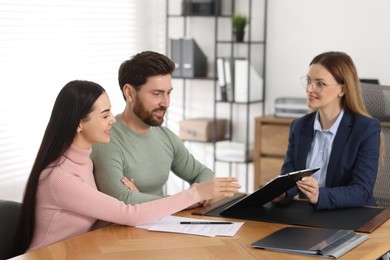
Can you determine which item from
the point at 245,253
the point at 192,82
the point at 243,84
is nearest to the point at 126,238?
the point at 245,253

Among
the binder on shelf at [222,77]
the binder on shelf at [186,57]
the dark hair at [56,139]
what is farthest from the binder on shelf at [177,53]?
the dark hair at [56,139]

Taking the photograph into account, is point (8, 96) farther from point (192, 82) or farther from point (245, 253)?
point (245, 253)

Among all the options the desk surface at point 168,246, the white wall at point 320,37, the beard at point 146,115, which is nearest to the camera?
the desk surface at point 168,246

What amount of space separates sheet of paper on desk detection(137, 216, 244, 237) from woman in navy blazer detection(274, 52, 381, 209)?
0.53m

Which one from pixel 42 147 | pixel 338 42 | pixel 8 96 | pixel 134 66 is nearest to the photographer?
pixel 42 147

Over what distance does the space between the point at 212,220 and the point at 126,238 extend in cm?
39

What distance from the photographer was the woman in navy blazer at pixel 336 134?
121 inches

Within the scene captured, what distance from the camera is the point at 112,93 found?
5242 mm

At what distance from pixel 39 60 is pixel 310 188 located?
91.7 inches

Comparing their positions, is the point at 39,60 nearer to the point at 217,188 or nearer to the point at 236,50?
the point at 236,50

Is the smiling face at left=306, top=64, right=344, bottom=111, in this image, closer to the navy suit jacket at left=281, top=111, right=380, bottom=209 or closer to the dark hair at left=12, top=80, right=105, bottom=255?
the navy suit jacket at left=281, top=111, right=380, bottom=209

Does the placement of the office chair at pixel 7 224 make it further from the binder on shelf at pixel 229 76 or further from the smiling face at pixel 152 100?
the binder on shelf at pixel 229 76

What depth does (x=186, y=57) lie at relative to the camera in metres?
5.30

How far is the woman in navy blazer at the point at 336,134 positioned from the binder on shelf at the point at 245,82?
1.82 meters
